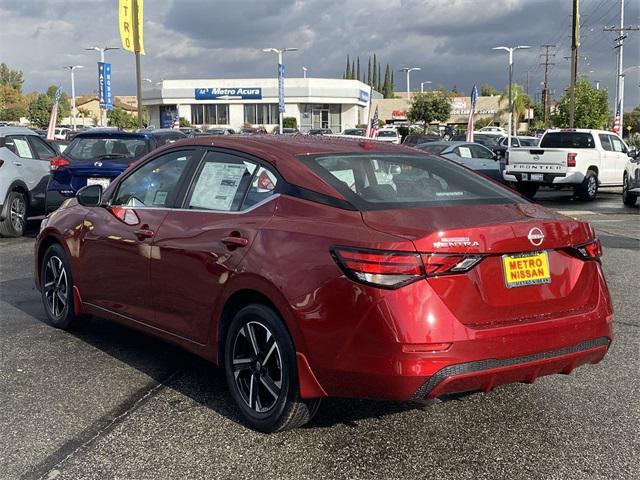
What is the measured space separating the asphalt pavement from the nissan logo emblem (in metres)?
1.08

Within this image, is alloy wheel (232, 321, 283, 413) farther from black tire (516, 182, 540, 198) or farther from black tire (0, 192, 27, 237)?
black tire (516, 182, 540, 198)

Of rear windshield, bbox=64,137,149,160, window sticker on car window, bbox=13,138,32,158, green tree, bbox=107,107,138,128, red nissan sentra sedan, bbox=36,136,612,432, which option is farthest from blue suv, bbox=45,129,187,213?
green tree, bbox=107,107,138,128

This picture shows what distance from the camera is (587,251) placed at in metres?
3.87

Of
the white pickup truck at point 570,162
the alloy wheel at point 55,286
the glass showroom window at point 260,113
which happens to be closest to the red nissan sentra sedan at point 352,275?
the alloy wheel at point 55,286

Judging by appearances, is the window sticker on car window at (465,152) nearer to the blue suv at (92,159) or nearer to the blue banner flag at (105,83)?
the blue suv at (92,159)

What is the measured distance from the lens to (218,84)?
76188 mm

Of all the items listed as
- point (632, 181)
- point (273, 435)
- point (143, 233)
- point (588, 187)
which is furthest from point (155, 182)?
point (588, 187)

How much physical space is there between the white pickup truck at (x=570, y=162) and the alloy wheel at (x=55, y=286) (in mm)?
14994

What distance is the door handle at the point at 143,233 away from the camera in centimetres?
467

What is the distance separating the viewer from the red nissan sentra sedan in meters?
3.34

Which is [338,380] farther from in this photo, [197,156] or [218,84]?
[218,84]

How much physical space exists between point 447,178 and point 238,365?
166 cm

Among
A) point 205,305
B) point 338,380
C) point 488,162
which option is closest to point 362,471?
point 338,380

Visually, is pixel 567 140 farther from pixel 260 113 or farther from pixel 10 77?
pixel 10 77
